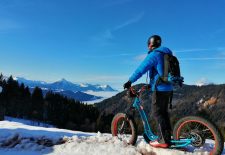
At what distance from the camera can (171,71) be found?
28.4ft

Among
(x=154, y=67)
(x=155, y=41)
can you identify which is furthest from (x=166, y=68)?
(x=155, y=41)

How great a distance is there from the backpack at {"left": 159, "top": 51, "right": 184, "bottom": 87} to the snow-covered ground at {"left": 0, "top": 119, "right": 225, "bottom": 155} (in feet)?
6.04

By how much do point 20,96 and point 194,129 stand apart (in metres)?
130

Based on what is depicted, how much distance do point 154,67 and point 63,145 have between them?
3.43m

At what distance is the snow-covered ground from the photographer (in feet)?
29.8

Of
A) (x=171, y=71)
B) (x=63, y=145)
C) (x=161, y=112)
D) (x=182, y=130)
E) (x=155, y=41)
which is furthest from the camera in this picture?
(x=63, y=145)

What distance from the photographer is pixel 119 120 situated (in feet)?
35.0

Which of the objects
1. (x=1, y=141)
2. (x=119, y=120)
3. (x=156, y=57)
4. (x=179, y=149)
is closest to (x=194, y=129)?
(x=179, y=149)

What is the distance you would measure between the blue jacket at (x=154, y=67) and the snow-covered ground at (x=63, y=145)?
170 centimetres

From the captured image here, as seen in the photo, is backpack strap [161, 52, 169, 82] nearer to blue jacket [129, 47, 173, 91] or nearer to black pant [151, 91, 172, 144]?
blue jacket [129, 47, 173, 91]

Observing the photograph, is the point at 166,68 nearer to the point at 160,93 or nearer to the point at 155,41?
the point at 160,93

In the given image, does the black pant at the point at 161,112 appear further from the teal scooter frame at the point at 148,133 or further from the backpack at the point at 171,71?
the backpack at the point at 171,71

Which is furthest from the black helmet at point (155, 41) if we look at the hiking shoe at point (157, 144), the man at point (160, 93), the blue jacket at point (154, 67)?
the hiking shoe at point (157, 144)

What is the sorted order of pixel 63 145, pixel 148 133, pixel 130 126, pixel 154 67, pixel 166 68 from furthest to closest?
pixel 130 126, pixel 148 133, pixel 63 145, pixel 154 67, pixel 166 68
